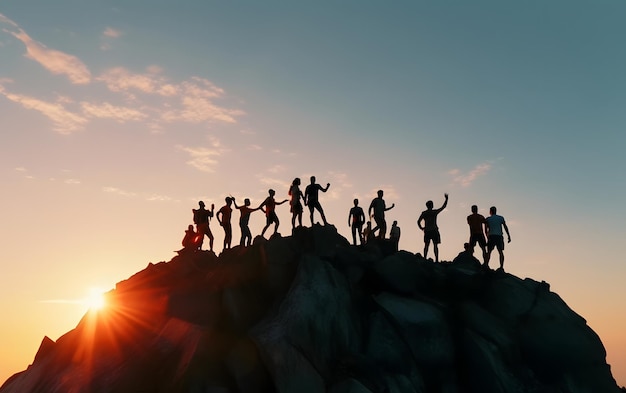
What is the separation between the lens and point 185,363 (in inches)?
724

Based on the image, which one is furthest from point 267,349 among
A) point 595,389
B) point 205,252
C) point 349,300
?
point 595,389

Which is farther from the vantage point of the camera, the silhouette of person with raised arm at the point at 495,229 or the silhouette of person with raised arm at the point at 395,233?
the silhouette of person with raised arm at the point at 395,233

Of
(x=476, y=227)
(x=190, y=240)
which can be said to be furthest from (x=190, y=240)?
(x=476, y=227)

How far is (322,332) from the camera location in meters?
19.6

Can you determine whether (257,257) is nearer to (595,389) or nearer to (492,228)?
(492,228)

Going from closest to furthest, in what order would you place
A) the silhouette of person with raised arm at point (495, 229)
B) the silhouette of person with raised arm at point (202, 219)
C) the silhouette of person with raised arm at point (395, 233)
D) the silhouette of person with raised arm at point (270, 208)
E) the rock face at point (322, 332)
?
1. the rock face at point (322, 332)
2. the silhouette of person with raised arm at point (495, 229)
3. the silhouette of person with raised arm at point (270, 208)
4. the silhouette of person with raised arm at point (202, 219)
5. the silhouette of person with raised arm at point (395, 233)

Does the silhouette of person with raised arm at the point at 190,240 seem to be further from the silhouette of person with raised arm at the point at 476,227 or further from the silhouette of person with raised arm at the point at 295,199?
the silhouette of person with raised arm at the point at 476,227

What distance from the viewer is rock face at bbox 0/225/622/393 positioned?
1883 cm

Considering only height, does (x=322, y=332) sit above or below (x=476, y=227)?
below

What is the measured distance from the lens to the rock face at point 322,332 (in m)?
18.8

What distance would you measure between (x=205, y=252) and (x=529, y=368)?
15802 millimetres

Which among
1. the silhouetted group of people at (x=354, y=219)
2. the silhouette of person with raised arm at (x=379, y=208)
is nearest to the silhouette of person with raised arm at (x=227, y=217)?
the silhouetted group of people at (x=354, y=219)

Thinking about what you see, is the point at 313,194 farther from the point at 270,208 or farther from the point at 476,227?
the point at 476,227

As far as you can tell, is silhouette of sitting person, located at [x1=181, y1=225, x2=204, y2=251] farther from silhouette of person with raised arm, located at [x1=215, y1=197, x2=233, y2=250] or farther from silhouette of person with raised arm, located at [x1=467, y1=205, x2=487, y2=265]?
silhouette of person with raised arm, located at [x1=467, y1=205, x2=487, y2=265]
